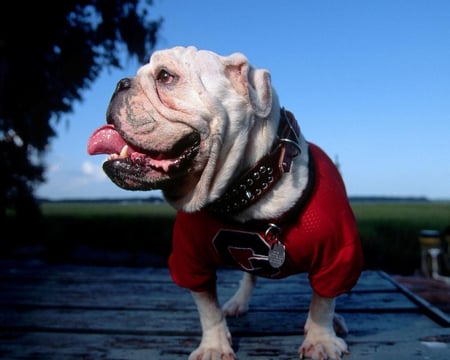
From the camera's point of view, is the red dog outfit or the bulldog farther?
the red dog outfit

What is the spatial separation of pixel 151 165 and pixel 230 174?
0.82ft

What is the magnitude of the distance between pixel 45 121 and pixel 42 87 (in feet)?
1.31

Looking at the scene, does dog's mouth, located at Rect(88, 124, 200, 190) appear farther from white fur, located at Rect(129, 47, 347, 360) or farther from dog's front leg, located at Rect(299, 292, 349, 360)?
dog's front leg, located at Rect(299, 292, 349, 360)

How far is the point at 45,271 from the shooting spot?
3.43m

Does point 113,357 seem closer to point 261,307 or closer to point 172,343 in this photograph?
point 172,343

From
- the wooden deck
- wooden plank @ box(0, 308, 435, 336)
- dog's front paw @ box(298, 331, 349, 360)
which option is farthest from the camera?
wooden plank @ box(0, 308, 435, 336)

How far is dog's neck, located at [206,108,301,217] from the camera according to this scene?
4.72 ft

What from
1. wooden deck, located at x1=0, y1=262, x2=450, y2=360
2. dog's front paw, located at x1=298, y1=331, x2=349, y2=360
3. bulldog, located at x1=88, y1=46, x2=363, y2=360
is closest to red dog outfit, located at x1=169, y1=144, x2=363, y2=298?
bulldog, located at x1=88, y1=46, x2=363, y2=360

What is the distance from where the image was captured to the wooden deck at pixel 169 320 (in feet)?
5.75

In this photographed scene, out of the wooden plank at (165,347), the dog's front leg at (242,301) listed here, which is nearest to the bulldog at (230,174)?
the wooden plank at (165,347)

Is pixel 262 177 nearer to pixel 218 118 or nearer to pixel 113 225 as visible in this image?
pixel 218 118

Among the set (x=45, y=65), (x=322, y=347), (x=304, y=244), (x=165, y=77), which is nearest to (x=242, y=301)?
(x=322, y=347)

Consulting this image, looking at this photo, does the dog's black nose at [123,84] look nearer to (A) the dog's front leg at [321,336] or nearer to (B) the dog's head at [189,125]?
(B) the dog's head at [189,125]

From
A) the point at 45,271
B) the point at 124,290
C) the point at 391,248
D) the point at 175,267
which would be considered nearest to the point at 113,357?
the point at 175,267
